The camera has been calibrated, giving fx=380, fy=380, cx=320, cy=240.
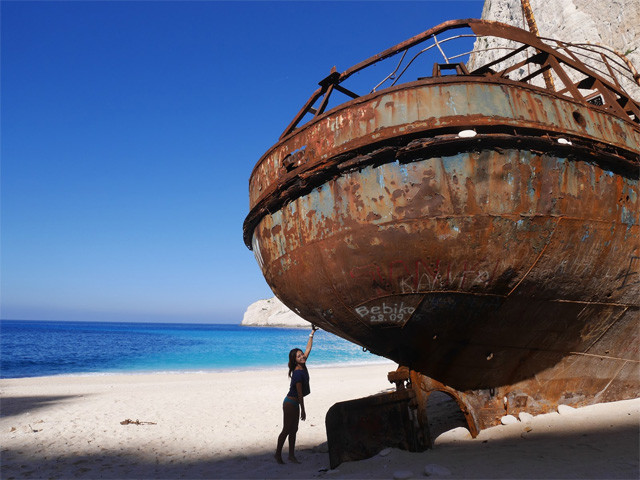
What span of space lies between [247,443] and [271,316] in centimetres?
10281

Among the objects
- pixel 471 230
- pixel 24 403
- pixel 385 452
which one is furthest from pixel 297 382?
pixel 24 403

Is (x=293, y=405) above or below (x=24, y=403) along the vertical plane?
above

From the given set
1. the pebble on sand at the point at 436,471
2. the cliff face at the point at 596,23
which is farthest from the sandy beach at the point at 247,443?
the cliff face at the point at 596,23

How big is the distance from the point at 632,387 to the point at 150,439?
6.66 metres

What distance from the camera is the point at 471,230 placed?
302 centimetres

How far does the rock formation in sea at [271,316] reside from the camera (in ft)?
320

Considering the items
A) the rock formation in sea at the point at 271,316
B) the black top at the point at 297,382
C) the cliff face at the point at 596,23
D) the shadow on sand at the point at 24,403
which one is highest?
the cliff face at the point at 596,23

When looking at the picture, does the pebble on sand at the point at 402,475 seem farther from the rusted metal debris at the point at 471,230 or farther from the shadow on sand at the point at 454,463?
the rusted metal debris at the point at 471,230

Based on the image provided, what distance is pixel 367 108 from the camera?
10.7 ft

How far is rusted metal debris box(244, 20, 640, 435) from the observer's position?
303cm

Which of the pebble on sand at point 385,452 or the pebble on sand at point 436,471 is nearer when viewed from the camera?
the pebble on sand at point 436,471

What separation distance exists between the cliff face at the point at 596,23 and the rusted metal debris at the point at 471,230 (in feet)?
32.7

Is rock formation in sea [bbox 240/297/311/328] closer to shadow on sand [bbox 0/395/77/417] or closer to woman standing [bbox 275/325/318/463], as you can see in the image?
shadow on sand [bbox 0/395/77/417]

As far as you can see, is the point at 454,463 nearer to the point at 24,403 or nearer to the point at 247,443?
the point at 247,443
